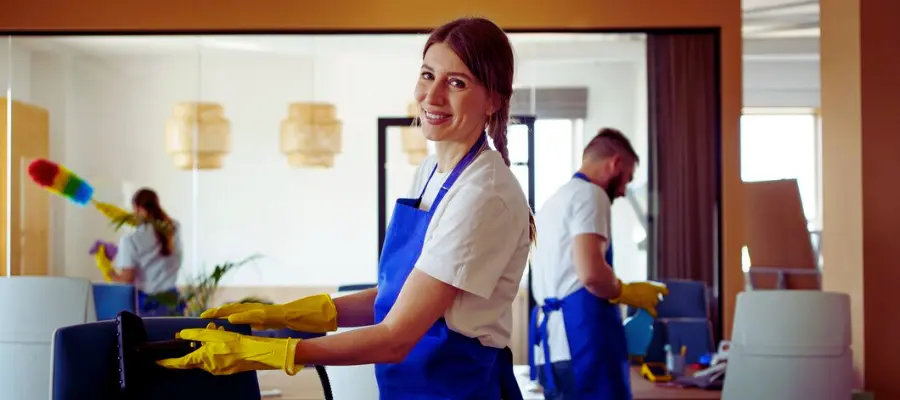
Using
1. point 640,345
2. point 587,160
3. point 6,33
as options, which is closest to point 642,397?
point 640,345

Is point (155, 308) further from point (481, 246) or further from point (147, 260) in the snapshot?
point (481, 246)

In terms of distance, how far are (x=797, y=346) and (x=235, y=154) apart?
345 cm

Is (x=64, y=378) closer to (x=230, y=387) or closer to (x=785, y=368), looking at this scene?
(x=230, y=387)

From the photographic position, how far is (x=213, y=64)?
5.59 metres

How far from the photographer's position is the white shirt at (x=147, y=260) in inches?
217

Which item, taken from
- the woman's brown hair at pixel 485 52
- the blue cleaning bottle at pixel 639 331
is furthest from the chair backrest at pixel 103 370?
the blue cleaning bottle at pixel 639 331

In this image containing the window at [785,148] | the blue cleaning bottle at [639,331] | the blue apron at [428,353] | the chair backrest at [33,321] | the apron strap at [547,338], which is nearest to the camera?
the blue apron at [428,353]

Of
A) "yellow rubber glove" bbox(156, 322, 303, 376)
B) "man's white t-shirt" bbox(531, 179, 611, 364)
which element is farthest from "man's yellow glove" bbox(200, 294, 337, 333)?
"man's white t-shirt" bbox(531, 179, 611, 364)

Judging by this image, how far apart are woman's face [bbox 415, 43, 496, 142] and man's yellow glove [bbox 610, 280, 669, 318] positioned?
5.78ft

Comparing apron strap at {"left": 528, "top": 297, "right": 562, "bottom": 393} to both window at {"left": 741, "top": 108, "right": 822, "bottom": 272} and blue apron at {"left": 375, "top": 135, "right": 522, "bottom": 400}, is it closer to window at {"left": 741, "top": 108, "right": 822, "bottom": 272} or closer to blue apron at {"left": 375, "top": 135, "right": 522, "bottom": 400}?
blue apron at {"left": 375, "top": 135, "right": 522, "bottom": 400}

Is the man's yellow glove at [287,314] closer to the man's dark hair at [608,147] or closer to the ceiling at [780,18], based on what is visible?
the man's dark hair at [608,147]

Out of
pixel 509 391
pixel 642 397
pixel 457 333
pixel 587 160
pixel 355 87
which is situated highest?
pixel 355 87

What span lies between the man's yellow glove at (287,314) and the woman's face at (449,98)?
13.1 inches

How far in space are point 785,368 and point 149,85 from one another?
375 cm
